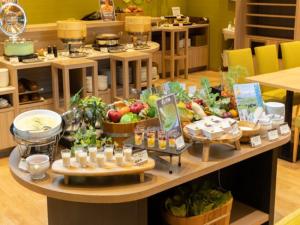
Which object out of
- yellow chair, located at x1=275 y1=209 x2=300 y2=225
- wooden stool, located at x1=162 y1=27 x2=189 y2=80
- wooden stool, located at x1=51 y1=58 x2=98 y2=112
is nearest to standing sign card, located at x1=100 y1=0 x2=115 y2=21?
wooden stool, located at x1=51 y1=58 x2=98 y2=112

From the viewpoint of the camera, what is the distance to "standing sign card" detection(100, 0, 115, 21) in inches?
206

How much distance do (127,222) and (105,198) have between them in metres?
0.29

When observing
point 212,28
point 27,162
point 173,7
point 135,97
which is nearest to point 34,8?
point 173,7

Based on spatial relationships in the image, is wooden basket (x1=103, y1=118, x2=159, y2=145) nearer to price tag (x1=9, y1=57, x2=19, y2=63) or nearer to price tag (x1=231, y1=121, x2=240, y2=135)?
price tag (x1=231, y1=121, x2=240, y2=135)

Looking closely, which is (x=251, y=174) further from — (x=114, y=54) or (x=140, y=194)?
(x=114, y=54)

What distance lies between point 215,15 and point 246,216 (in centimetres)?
623

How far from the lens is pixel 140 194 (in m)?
1.82

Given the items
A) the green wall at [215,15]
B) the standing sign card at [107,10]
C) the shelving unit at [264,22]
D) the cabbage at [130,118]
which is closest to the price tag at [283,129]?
the cabbage at [130,118]

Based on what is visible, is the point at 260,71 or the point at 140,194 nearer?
the point at 140,194

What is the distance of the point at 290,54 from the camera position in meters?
4.93

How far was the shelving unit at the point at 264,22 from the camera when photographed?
6926mm

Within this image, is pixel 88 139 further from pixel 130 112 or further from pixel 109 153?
pixel 130 112

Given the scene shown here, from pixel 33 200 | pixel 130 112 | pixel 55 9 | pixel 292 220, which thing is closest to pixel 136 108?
pixel 130 112

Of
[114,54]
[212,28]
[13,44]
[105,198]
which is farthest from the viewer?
[212,28]
